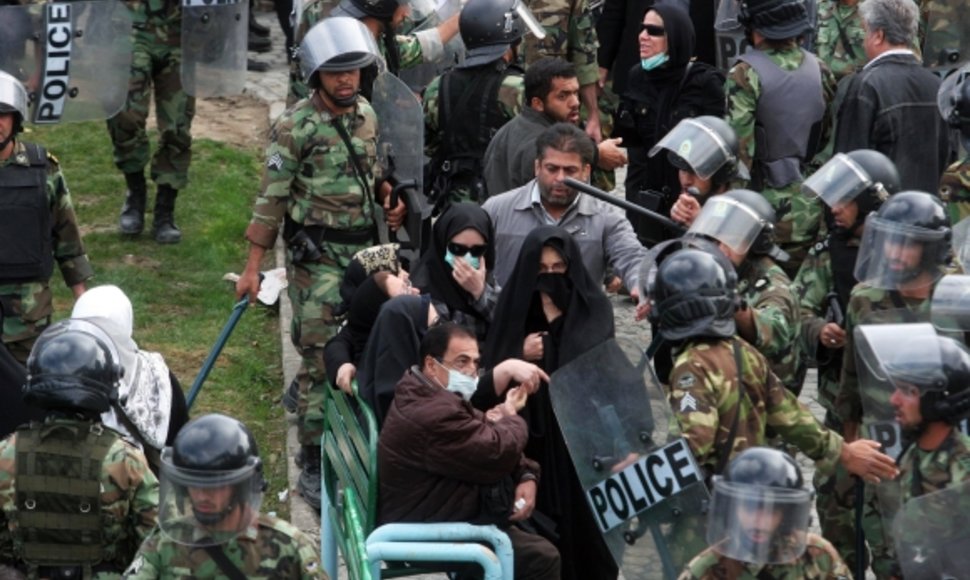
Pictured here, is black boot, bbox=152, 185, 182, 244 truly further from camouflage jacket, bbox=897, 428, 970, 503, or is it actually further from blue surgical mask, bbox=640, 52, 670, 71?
camouflage jacket, bbox=897, 428, 970, 503

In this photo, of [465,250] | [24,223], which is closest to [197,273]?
[24,223]

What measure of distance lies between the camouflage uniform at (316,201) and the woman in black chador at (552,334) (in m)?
1.78

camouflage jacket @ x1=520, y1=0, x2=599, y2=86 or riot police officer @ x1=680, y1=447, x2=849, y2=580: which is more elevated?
riot police officer @ x1=680, y1=447, x2=849, y2=580

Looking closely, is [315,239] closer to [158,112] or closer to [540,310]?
[540,310]

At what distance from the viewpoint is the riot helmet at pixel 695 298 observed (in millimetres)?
7121

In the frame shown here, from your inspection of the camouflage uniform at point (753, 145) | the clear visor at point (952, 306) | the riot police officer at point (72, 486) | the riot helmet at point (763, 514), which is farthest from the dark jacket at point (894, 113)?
the riot police officer at point (72, 486)

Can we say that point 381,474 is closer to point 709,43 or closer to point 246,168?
point 709,43

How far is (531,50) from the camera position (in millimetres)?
12023

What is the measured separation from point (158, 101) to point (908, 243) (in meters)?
6.13

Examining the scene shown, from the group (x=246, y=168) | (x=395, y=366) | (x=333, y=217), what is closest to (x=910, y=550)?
(x=395, y=366)

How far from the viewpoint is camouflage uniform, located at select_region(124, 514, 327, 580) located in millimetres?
6168

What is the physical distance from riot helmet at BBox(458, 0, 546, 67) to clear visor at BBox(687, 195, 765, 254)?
2.57 meters

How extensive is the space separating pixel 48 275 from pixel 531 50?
358 centimetres

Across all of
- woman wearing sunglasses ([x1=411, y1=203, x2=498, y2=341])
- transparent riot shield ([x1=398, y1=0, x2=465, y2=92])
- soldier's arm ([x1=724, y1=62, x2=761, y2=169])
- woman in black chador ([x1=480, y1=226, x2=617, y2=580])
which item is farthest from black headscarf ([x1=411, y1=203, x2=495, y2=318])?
transparent riot shield ([x1=398, y1=0, x2=465, y2=92])
